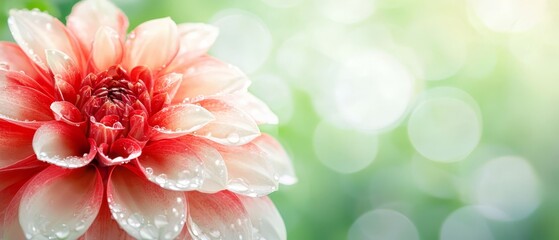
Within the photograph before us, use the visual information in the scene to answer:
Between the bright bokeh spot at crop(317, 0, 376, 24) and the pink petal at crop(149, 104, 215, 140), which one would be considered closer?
the pink petal at crop(149, 104, 215, 140)

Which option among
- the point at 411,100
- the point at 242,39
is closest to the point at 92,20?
the point at 242,39

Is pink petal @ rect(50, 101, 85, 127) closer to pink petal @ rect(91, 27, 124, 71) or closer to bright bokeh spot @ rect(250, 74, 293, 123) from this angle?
pink petal @ rect(91, 27, 124, 71)

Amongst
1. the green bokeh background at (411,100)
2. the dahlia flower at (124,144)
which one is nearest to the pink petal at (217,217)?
the dahlia flower at (124,144)

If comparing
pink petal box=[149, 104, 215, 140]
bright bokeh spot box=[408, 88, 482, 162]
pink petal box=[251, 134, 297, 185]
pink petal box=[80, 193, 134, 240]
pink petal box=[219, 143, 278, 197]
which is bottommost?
bright bokeh spot box=[408, 88, 482, 162]

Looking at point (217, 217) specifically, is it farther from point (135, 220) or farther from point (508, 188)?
point (508, 188)

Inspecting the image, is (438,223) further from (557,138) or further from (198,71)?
(198,71)

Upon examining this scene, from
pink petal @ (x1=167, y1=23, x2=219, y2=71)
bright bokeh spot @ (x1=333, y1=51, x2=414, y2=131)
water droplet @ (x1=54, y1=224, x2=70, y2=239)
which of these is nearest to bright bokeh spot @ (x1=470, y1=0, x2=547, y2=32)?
bright bokeh spot @ (x1=333, y1=51, x2=414, y2=131)

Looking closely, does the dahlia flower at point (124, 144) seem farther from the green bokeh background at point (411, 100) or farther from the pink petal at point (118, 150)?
the green bokeh background at point (411, 100)
